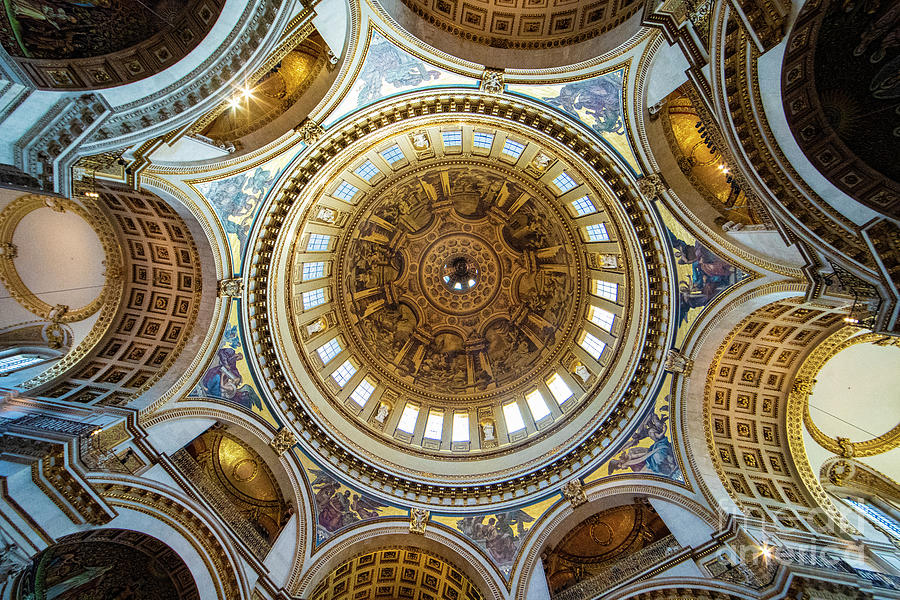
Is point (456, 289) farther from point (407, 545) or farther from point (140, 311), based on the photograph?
point (140, 311)

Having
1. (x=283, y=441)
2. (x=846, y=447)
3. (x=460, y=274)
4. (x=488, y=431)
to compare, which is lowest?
(x=283, y=441)

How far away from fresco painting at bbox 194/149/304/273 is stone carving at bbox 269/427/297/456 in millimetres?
7264

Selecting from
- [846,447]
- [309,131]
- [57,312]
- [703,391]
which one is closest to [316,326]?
[309,131]

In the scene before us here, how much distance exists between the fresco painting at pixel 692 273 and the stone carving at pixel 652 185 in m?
0.55

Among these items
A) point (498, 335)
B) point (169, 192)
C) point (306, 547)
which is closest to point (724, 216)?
point (498, 335)

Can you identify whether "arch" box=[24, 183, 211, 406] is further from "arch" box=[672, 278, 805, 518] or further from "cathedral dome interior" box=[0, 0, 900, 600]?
"arch" box=[672, 278, 805, 518]

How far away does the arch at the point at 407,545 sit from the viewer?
53.8 ft

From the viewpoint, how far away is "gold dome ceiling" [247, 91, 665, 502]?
16.6 meters

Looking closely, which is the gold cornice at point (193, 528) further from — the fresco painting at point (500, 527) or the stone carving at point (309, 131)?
the stone carving at point (309, 131)

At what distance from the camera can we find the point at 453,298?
2741 cm

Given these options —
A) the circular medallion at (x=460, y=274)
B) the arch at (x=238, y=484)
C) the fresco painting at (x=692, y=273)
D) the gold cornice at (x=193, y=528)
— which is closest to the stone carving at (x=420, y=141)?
the circular medallion at (x=460, y=274)

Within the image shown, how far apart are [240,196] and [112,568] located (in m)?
13.8

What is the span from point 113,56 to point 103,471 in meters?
11.7

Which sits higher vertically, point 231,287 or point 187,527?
point 231,287
